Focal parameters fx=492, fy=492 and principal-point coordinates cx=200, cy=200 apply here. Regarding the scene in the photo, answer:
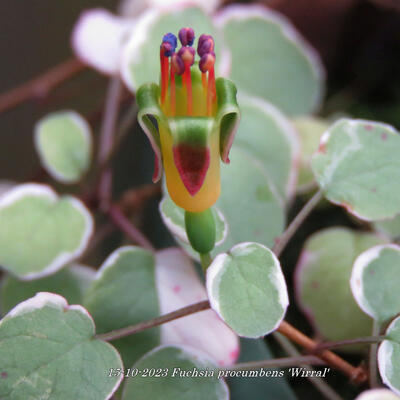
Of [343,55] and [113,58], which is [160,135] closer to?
[113,58]

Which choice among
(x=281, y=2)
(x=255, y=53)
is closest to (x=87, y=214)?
(x=255, y=53)

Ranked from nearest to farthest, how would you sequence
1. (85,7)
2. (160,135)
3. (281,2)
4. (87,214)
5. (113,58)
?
(160,135) < (87,214) < (113,58) < (281,2) < (85,7)

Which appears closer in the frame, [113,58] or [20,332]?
[20,332]

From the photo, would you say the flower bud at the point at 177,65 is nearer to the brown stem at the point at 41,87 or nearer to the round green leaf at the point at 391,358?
the round green leaf at the point at 391,358

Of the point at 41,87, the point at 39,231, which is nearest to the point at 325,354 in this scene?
the point at 39,231

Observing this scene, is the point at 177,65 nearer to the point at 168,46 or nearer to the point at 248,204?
the point at 168,46

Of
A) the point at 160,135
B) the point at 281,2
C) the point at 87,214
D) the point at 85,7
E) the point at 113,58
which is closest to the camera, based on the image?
the point at 160,135

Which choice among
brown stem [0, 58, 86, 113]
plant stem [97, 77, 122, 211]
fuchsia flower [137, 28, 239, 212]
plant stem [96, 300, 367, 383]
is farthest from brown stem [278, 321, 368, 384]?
brown stem [0, 58, 86, 113]
